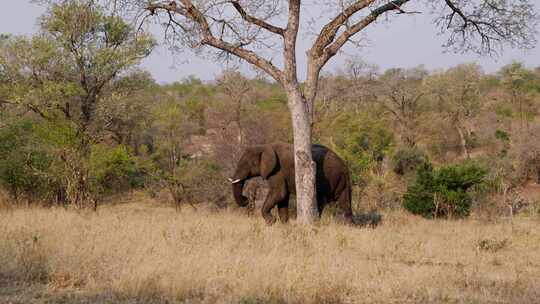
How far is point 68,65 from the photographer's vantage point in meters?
19.2

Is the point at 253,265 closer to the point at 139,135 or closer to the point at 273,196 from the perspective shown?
the point at 273,196

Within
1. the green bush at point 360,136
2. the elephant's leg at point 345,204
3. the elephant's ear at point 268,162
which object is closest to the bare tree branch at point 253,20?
the elephant's ear at point 268,162

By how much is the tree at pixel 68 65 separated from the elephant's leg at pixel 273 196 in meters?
7.01

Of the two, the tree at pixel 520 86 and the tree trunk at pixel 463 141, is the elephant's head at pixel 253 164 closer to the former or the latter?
the tree trunk at pixel 463 141

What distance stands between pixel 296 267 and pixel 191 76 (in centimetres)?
7232

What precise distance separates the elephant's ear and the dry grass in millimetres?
2783

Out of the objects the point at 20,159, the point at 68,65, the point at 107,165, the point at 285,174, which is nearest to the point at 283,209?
the point at 285,174

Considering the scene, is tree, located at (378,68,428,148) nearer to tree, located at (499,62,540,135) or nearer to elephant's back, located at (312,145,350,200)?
tree, located at (499,62,540,135)

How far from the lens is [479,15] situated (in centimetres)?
1271

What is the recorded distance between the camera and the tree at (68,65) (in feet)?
60.3

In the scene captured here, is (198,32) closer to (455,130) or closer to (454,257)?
(454,257)

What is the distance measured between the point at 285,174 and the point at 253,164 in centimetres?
84

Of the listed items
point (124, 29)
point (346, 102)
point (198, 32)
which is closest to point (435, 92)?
point (346, 102)

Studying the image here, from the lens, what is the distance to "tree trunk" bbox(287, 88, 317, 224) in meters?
11.1
